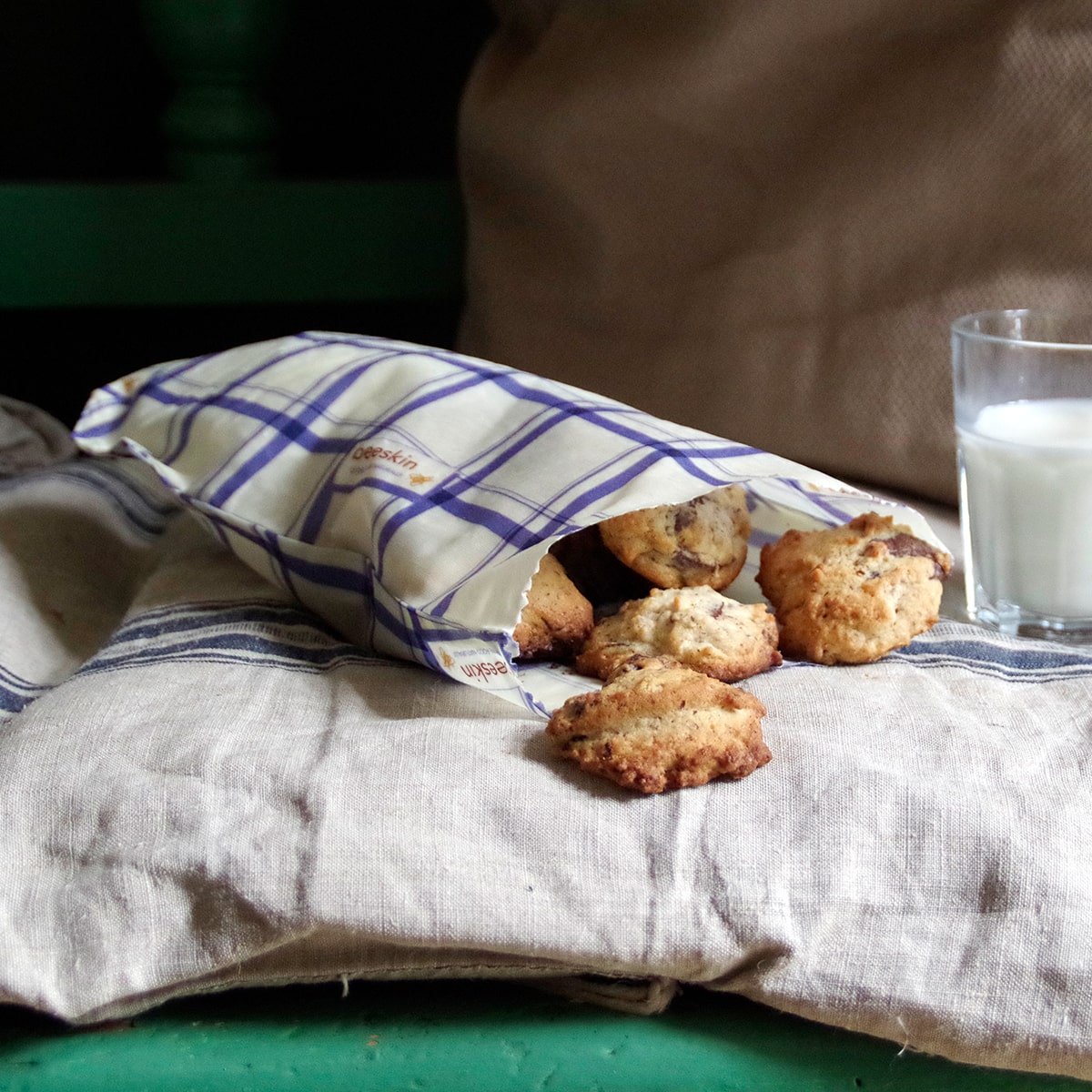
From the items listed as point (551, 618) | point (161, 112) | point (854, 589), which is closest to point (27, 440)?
point (161, 112)

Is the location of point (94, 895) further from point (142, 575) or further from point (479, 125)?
point (479, 125)

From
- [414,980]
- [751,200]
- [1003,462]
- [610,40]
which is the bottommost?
[414,980]

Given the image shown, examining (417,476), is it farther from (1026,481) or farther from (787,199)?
(787,199)

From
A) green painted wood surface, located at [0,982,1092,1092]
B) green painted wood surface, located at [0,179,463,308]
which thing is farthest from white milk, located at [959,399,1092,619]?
green painted wood surface, located at [0,179,463,308]

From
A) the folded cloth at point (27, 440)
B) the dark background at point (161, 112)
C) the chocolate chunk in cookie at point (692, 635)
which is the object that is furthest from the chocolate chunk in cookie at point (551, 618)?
the dark background at point (161, 112)

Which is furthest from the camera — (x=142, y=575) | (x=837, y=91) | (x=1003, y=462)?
(x=837, y=91)

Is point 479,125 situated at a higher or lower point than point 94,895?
higher

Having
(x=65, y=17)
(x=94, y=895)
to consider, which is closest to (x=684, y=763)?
(x=94, y=895)
